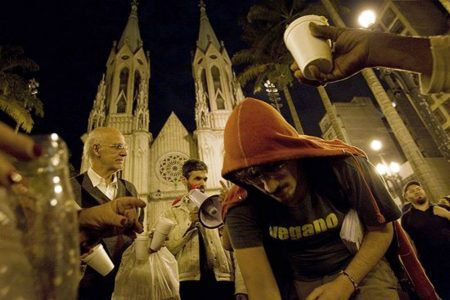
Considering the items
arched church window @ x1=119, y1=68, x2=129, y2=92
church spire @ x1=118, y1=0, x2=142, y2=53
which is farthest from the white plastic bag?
church spire @ x1=118, y1=0, x2=142, y2=53

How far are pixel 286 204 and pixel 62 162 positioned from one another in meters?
1.44

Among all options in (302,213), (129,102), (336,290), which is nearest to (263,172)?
(302,213)

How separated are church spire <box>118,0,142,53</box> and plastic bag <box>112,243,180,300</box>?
33177 mm

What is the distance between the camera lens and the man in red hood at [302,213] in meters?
1.69

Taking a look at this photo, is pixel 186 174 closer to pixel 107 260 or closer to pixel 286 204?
pixel 107 260

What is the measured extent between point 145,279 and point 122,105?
28011mm

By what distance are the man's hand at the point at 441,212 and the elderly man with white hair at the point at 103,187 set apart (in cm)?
448

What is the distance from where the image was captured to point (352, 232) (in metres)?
1.72

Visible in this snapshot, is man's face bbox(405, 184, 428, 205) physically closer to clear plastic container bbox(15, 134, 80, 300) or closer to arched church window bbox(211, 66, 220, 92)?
clear plastic container bbox(15, 134, 80, 300)

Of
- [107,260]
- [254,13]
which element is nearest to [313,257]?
[107,260]

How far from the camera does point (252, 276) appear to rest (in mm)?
1804

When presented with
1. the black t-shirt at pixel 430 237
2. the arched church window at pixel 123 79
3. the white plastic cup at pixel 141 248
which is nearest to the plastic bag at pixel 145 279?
the white plastic cup at pixel 141 248

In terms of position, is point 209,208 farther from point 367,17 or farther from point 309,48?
point 367,17

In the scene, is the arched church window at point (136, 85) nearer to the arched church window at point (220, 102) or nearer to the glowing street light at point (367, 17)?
the arched church window at point (220, 102)
